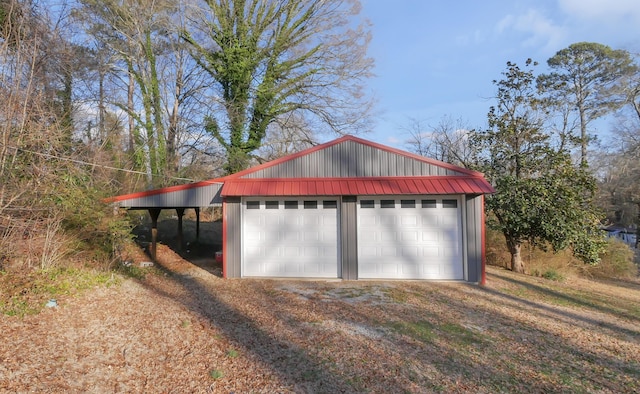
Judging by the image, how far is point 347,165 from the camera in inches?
394

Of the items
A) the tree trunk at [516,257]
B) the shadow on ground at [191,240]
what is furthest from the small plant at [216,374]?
the tree trunk at [516,257]

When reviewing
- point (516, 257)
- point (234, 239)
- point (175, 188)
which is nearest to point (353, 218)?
point (234, 239)

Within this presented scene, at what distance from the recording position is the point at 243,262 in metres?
9.91

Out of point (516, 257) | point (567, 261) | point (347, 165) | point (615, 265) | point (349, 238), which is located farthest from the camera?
point (615, 265)

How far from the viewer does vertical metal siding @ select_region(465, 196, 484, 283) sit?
935cm

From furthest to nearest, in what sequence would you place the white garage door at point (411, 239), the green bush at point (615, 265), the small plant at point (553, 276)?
the green bush at point (615, 265) < the small plant at point (553, 276) < the white garage door at point (411, 239)

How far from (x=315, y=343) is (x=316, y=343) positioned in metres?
0.01

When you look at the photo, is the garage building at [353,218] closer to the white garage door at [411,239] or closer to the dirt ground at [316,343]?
the white garage door at [411,239]

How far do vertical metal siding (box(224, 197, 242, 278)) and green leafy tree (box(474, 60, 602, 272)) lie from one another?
8254mm

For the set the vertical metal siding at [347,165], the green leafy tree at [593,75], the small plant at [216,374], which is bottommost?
the small plant at [216,374]

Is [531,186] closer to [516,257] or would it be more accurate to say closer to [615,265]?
[516,257]

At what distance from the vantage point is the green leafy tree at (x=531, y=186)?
1132 centimetres

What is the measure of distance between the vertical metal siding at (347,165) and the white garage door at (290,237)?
2.55 feet

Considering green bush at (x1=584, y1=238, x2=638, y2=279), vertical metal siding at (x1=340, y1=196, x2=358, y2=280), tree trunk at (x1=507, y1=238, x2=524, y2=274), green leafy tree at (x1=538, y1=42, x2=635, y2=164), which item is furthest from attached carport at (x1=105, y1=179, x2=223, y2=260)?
green leafy tree at (x1=538, y1=42, x2=635, y2=164)
